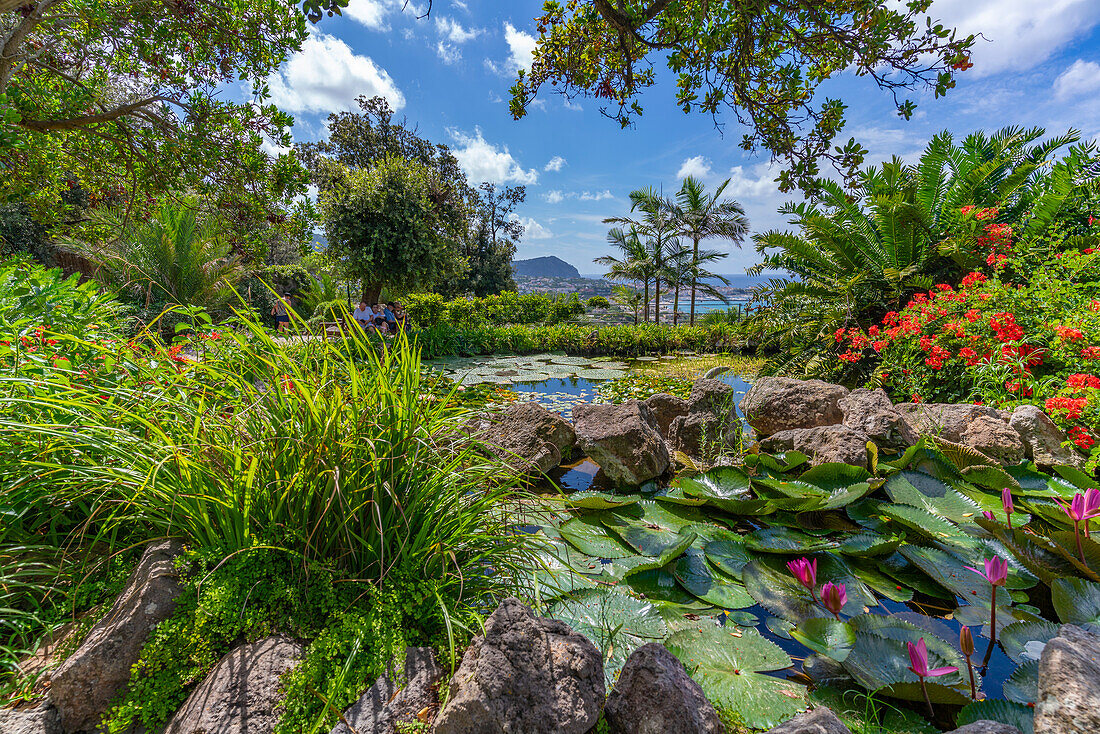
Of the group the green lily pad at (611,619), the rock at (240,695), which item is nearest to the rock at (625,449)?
the green lily pad at (611,619)

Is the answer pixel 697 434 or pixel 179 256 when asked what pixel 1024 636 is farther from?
pixel 179 256

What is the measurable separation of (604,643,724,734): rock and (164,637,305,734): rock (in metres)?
0.82

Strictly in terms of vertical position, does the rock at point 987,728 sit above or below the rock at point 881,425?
below

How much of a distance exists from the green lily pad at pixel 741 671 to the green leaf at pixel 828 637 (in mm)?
155

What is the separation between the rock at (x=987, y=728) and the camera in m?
0.86

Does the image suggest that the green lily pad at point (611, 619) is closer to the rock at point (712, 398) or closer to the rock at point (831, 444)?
the rock at point (831, 444)

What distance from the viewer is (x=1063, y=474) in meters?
2.42

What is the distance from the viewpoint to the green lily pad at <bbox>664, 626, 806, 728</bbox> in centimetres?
131

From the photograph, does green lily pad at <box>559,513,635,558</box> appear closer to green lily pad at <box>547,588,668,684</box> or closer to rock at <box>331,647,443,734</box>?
green lily pad at <box>547,588,668,684</box>

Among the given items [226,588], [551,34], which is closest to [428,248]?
[551,34]

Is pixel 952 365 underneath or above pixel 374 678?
above

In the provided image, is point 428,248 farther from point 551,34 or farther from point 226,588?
point 226,588

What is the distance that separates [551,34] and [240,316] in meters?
2.92

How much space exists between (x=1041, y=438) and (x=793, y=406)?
1567 millimetres
